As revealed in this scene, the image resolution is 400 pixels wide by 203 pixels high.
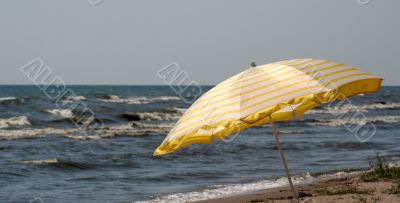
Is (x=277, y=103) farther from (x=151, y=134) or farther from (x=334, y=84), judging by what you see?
(x=151, y=134)

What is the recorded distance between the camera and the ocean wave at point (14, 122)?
2769 cm

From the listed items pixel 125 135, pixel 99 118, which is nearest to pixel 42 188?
pixel 125 135

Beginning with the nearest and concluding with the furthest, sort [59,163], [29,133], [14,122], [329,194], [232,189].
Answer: [329,194] → [232,189] → [59,163] → [29,133] → [14,122]

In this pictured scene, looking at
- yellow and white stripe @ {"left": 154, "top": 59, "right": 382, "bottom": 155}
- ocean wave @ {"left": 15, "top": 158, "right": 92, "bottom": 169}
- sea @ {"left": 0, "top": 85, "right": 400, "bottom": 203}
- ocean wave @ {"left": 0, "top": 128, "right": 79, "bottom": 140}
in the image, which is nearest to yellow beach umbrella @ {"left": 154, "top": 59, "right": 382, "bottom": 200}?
yellow and white stripe @ {"left": 154, "top": 59, "right": 382, "bottom": 155}

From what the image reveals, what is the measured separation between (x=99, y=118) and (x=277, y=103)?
2905 centimetres

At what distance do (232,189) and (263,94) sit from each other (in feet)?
20.4

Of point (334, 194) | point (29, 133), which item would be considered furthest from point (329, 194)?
point (29, 133)

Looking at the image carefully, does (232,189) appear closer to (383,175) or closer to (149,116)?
(383,175)

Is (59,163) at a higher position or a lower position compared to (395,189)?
lower

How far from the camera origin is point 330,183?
420 inches

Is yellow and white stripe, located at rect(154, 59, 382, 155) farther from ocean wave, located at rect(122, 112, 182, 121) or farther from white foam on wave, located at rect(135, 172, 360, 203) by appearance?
ocean wave, located at rect(122, 112, 182, 121)

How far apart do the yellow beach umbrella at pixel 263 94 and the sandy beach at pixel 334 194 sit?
2.80 meters

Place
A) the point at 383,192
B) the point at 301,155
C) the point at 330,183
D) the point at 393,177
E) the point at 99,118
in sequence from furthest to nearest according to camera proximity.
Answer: the point at 99,118
the point at 301,155
the point at 330,183
the point at 393,177
the point at 383,192

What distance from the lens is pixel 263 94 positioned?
5.05 m
